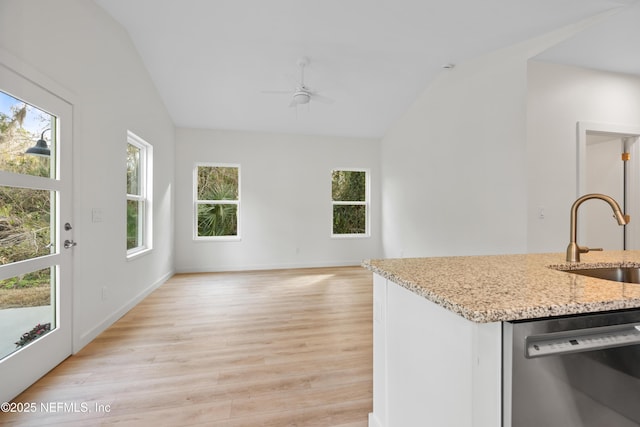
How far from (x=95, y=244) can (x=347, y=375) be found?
2.38 metres

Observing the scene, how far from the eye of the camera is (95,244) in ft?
8.35

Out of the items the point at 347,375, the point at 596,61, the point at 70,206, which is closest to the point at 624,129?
the point at 596,61

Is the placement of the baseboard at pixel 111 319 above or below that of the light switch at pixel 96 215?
below

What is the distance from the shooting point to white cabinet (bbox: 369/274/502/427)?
733 mm

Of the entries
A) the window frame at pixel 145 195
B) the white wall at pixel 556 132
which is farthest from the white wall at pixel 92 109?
the white wall at pixel 556 132

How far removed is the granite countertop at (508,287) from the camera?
2.31 ft

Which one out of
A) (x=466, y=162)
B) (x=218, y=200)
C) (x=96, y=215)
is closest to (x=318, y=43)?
(x=466, y=162)

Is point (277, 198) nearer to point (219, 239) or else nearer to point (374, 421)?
point (219, 239)

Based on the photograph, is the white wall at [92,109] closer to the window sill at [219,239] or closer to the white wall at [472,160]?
the window sill at [219,239]

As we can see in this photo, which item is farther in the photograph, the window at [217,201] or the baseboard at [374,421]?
the window at [217,201]

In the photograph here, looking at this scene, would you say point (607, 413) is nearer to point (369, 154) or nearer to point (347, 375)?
point (347, 375)

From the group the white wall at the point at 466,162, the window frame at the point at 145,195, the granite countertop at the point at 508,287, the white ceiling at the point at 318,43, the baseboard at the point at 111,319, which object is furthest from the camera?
the window frame at the point at 145,195

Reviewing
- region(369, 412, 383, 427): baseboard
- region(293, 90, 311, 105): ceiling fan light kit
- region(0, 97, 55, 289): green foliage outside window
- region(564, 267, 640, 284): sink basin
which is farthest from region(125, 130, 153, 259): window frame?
region(564, 267, 640, 284): sink basin

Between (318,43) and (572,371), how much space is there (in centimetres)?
354
